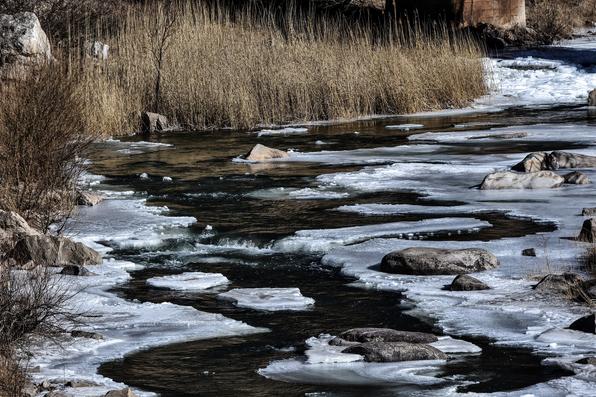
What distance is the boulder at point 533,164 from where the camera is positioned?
12102 millimetres

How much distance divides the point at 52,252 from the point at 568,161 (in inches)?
250

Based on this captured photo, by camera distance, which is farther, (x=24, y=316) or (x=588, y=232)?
(x=588, y=232)

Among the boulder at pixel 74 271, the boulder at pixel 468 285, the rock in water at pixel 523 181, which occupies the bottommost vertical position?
the rock in water at pixel 523 181

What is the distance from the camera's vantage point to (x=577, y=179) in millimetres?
11219

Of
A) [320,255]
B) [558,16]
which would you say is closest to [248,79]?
[320,255]

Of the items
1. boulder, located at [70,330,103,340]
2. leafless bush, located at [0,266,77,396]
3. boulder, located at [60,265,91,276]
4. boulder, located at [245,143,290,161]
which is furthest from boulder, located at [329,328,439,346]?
boulder, located at [245,143,290,161]

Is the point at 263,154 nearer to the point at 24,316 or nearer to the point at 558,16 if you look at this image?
the point at 24,316

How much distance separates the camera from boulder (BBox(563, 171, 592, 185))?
11.2 meters

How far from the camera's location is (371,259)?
823 cm

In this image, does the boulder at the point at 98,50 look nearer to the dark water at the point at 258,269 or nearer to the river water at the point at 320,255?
the river water at the point at 320,255

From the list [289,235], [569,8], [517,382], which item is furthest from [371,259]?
[569,8]

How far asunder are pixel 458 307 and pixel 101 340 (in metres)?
2.05

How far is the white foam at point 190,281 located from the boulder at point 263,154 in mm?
6170

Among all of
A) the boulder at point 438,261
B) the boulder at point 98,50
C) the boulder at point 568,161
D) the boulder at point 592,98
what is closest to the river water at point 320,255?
the boulder at point 438,261
